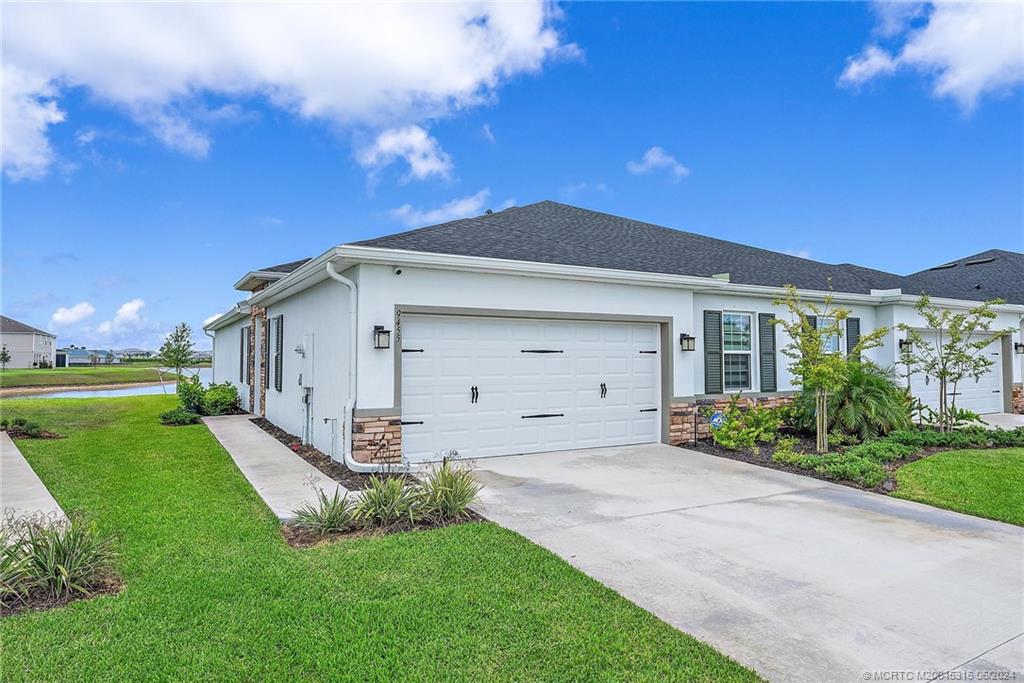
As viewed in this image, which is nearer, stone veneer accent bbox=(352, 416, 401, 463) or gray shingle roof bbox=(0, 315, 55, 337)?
stone veneer accent bbox=(352, 416, 401, 463)

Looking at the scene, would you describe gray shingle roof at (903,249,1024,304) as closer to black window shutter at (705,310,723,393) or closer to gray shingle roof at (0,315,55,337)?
black window shutter at (705,310,723,393)

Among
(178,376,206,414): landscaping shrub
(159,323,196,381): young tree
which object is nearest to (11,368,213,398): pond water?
(159,323,196,381): young tree

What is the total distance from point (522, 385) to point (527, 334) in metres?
0.80

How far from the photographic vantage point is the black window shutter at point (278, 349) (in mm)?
11523

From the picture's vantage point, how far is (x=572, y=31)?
39.1ft

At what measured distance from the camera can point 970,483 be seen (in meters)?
6.73

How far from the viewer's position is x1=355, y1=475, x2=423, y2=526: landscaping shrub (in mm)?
5070

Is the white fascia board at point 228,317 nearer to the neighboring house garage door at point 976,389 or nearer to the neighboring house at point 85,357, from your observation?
the neighboring house garage door at point 976,389

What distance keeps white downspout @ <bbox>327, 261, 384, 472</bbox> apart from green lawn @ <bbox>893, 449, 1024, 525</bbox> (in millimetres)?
6512

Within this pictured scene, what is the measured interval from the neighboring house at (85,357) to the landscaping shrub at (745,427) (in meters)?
62.4

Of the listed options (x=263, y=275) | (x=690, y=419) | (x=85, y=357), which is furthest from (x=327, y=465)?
(x=85, y=357)

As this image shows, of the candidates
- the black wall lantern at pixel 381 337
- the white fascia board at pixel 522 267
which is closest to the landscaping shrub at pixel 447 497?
the black wall lantern at pixel 381 337

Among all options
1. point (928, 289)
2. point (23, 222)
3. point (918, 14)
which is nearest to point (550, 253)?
point (918, 14)

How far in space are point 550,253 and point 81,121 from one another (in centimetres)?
1217
